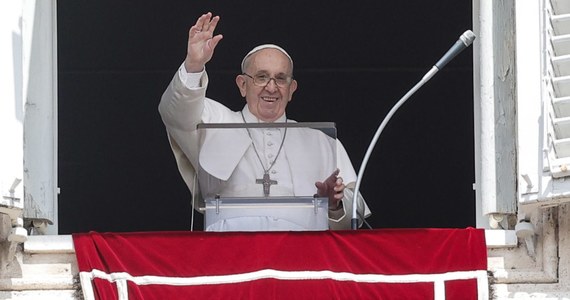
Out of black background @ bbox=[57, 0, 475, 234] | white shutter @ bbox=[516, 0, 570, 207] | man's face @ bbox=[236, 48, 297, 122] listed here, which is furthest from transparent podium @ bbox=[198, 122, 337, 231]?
black background @ bbox=[57, 0, 475, 234]

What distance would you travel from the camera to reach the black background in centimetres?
1008

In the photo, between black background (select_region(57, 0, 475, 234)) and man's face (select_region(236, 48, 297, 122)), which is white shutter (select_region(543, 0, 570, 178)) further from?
black background (select_region(57, 0, 475, 234))

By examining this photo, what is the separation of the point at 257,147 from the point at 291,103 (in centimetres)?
269

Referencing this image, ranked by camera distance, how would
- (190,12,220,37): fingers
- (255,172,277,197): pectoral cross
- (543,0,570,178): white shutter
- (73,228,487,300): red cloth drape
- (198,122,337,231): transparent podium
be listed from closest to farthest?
(543,0,570,178): white shutter < (73,228,487,300): red cloth drape < (190,12,220,37): fingers < (198,122,337,231): transparent podium < (255,172,277,197): pectoral cross

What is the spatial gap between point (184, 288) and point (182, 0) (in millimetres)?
3405

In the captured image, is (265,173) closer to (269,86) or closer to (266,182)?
(266,182)

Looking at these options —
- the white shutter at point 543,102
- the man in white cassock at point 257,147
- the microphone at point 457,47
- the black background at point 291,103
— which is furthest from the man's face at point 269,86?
the black background at point 291,103

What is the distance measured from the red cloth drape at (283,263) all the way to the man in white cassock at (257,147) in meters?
0.41

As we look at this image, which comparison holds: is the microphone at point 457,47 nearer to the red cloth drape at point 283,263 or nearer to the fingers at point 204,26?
the red cloth drape at point 283,263

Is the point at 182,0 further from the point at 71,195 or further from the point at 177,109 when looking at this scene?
the point at 177,109

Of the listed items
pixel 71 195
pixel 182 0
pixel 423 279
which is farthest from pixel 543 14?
pixel 71 195

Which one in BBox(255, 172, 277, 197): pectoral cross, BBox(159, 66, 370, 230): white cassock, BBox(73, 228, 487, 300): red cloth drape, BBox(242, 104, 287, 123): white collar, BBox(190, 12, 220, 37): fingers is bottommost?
BBox(73, 228, 487, 300): red cloth drape

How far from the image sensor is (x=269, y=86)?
7863 mm

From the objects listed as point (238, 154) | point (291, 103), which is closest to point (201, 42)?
point (238, 154)
